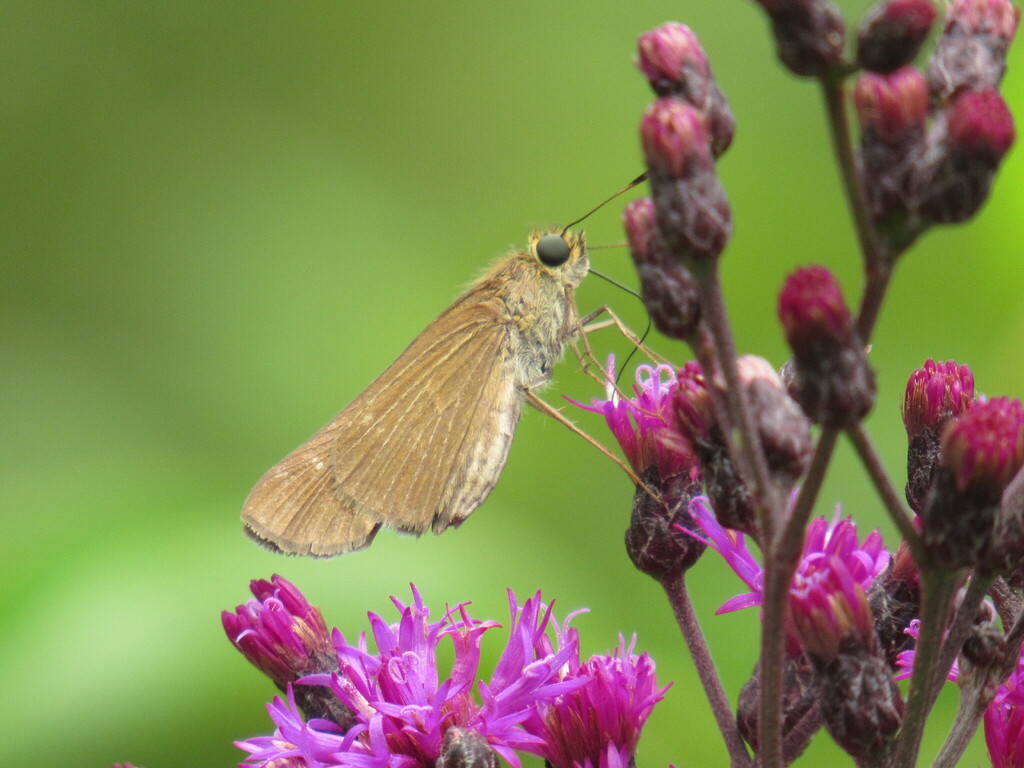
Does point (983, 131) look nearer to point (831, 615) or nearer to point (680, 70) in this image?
point (680, 70)

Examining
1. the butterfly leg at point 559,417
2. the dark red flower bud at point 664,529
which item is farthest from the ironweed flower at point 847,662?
the butterfly leg at point 559,417

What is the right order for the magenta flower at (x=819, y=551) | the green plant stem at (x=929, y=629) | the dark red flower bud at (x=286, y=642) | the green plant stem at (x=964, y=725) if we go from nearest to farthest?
1. the green plant stem at (x=929, y=629)
2. the green plant stem at (x=964, y=725)
3. the magenta flower at (x=819, y=551)
4. the dark red flower bud at (x=286, y=642)

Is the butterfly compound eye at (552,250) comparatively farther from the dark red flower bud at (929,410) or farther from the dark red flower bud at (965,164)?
the dark red flower bud at (965,164)

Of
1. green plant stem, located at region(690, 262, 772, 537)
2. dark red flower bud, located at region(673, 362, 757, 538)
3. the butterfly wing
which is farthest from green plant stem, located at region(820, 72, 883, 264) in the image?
the butterfly wing

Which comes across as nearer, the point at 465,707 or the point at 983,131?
the point at 983,131

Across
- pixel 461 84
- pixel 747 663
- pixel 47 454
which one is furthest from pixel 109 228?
pixel 747 663

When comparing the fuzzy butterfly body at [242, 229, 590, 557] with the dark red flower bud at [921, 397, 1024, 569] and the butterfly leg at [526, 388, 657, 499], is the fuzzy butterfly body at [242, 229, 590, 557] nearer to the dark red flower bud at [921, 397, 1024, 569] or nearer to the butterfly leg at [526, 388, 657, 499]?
the butterfly leg at [526, 388, 657, 499]

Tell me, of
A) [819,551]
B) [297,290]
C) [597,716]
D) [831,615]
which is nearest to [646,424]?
[819,551]

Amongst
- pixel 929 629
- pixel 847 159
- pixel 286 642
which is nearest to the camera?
pixel 847 159
